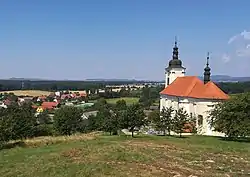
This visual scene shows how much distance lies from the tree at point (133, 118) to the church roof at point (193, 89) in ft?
45.4

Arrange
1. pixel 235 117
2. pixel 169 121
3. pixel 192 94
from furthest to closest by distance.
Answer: pixel 192 94, pixel 169 121, pixel 235 117

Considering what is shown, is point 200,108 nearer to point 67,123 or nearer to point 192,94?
point 192,94

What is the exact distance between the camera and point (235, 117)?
31891 millimetres

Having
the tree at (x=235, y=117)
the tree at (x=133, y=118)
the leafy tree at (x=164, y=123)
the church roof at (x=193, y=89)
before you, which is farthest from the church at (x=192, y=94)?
the tree at (x=133, y=118)

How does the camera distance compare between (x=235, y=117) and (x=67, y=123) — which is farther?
(x=67, y=123)

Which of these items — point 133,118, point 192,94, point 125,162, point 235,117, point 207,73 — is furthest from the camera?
point 207,73

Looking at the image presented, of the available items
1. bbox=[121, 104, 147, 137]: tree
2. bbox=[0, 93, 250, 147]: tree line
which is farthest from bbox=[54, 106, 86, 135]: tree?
bbox=[121, 104, 147, 137]: tree

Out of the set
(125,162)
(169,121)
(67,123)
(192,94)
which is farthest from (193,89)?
(125,162)

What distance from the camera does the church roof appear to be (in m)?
46.3

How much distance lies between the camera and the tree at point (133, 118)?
35656 millimetres

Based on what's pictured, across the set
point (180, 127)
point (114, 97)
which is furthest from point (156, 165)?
point (114, 97)

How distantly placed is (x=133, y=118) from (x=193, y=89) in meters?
17.1

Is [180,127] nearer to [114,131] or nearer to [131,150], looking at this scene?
[114,131]

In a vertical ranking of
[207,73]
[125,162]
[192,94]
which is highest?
[207,73]
